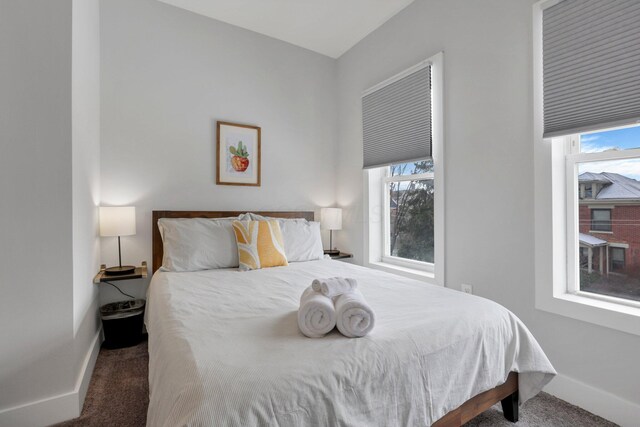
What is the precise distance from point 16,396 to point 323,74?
12.3 feet

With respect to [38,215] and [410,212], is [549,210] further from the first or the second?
[38,215]

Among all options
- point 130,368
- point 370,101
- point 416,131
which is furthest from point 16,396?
point 370,101

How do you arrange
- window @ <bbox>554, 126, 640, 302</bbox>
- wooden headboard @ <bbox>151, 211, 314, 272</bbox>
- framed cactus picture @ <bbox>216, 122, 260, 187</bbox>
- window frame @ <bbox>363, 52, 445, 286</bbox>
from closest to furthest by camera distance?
1. window @ <bbox>554, 126, 640, 302</bbox>
2. window frame @ <bbox>363, 52, 445, 286</bbox>
3. wooden headboard @ <bbox>151, 211, 314, 272</bbox>
4. framed cactus picture @ <bbox>216, 122, 260, 187</bbox>

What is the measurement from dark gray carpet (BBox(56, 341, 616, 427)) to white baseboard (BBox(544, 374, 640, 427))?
3 cm

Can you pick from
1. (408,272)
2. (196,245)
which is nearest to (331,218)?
(408,272)

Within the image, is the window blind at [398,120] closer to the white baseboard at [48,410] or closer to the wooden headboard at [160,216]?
the wooden headboard at [160,216]

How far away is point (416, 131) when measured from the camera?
2.78 m

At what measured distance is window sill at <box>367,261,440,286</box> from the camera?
8.92ft

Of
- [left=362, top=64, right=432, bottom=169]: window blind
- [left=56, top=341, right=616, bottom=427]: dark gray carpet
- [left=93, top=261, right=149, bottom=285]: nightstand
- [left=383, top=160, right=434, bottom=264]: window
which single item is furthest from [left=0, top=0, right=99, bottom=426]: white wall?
[left=383, top=160, right=434, bottom=264]: window

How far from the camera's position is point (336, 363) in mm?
1010

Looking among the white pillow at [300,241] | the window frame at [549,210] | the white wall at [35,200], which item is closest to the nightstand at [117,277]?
the white wall at [35,200]

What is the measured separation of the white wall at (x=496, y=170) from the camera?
177 cm

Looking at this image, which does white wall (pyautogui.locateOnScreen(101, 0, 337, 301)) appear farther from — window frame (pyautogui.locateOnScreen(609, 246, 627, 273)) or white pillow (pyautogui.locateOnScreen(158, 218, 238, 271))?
window frame (pyautogui.locateOnScreen(609, 246, 627, 273))

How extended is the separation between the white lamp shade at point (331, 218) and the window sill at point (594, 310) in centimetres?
204
